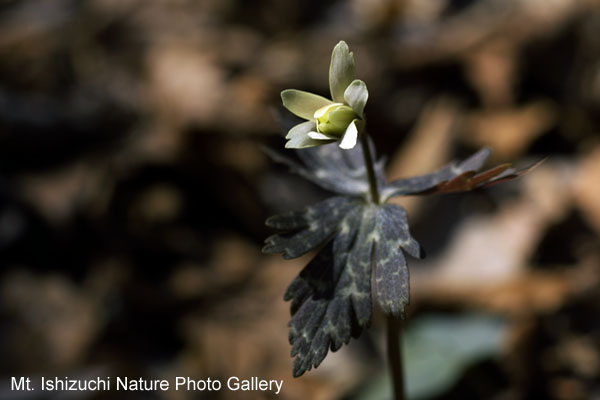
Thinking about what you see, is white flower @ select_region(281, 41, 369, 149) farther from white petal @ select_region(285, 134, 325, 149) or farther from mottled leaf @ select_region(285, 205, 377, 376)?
mottled leaf @ select_region(285, 205, 377, 376)

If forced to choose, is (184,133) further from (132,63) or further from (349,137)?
(349,137)

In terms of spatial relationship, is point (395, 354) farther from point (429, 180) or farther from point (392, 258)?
point (429, 180)

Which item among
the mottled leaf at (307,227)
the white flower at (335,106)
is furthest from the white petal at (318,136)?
the mottled leaf at (307,227)

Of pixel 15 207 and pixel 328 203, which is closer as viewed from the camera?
pixel 328 203

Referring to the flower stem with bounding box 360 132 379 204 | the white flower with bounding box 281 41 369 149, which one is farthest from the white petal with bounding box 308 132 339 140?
the flower stem with bounding box 360 132 379 204

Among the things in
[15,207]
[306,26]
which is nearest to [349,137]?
[15,207]

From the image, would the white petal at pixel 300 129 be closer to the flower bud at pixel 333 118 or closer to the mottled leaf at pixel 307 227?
the flower bud at pixel 333 118

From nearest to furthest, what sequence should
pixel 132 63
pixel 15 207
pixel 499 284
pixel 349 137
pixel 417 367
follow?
pixel 349 137 < pixel 417 367 < pixel 499 284 < pixel 15 207 < pixel 132 63
